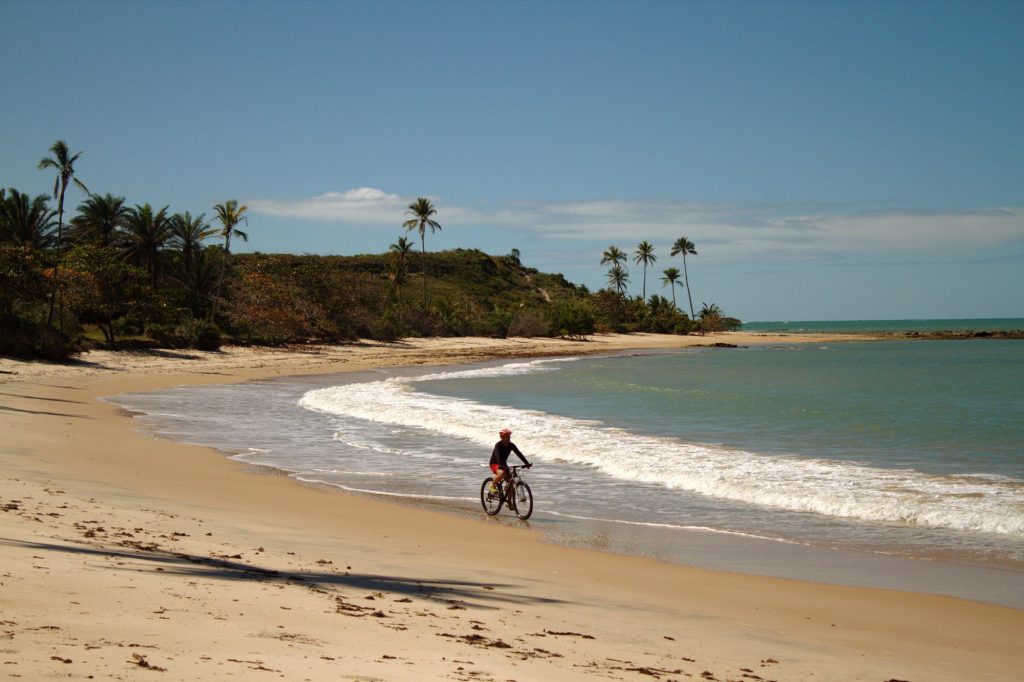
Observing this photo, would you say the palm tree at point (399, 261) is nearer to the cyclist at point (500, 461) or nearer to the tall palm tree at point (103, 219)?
the tall palm tree at point (103, 219)

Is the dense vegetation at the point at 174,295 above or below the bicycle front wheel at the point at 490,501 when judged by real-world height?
above

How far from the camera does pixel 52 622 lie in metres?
5.05

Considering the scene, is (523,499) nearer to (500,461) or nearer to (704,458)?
(500,461)

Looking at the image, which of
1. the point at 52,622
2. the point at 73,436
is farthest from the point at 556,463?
the point at 52,622

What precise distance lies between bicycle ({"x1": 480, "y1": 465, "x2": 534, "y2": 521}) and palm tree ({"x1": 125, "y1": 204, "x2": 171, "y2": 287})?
48478mm

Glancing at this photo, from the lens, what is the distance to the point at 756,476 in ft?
51.8

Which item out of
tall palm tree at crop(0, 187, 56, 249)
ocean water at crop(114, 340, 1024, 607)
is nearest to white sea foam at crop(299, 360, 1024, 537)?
ocean water at crop(114, 340, 1024, 607)

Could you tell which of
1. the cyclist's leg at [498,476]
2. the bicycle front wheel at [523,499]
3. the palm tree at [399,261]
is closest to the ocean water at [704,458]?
the bicycle front wheel at [523,499]

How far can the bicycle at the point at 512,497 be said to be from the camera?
12.9m

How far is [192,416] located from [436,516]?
14049mm

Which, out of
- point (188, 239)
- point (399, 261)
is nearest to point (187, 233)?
point (188, 239)

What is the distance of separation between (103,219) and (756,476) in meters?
52.2

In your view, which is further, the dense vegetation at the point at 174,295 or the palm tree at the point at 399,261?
the palm tree at the point at 399,261

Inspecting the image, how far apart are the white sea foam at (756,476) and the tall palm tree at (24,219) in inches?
1431
